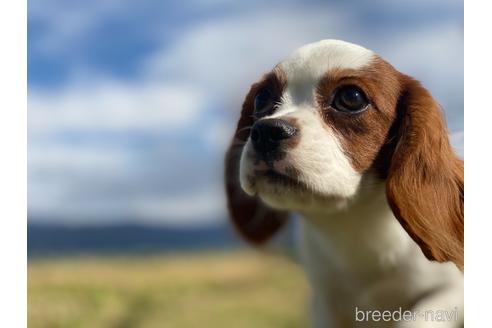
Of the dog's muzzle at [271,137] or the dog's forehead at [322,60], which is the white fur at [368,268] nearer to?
the dog's muzzle at [271,137]

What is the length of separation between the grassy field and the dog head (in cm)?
26

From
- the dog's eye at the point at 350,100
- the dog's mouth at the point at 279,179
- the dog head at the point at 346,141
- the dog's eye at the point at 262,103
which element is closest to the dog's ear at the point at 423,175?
the dog head at the point at 346,141

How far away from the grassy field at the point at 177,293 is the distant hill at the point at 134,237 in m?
0.03

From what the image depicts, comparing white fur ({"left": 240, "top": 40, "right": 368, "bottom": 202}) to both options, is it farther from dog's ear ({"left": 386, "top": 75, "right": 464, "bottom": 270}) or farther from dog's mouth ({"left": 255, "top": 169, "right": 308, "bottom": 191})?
dog's ear ({"left": 386, "top": 75, "right": 464, "bottom": 270})

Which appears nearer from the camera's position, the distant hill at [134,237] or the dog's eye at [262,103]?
the dog's eye at [262,103]

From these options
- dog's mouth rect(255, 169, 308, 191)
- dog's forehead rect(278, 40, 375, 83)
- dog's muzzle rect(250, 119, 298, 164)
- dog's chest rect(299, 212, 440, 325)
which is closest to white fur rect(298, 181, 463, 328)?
dog's chest rect(299, 212, 440, 325)

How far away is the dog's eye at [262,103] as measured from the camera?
2150mm

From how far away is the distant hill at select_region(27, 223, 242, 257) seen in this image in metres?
2.31

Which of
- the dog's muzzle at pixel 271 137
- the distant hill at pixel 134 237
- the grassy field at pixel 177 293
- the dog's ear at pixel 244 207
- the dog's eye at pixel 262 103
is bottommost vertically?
the grassy field at pixel 177 293

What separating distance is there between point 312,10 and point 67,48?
0.71 m

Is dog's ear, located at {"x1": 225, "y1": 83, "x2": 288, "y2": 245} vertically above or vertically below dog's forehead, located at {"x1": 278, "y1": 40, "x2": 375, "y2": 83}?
below

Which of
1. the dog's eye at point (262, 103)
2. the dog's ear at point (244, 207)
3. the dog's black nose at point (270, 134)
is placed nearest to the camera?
the dog's black nose at point (270, 134)

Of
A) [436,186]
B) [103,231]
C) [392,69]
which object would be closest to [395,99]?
[392,69]
